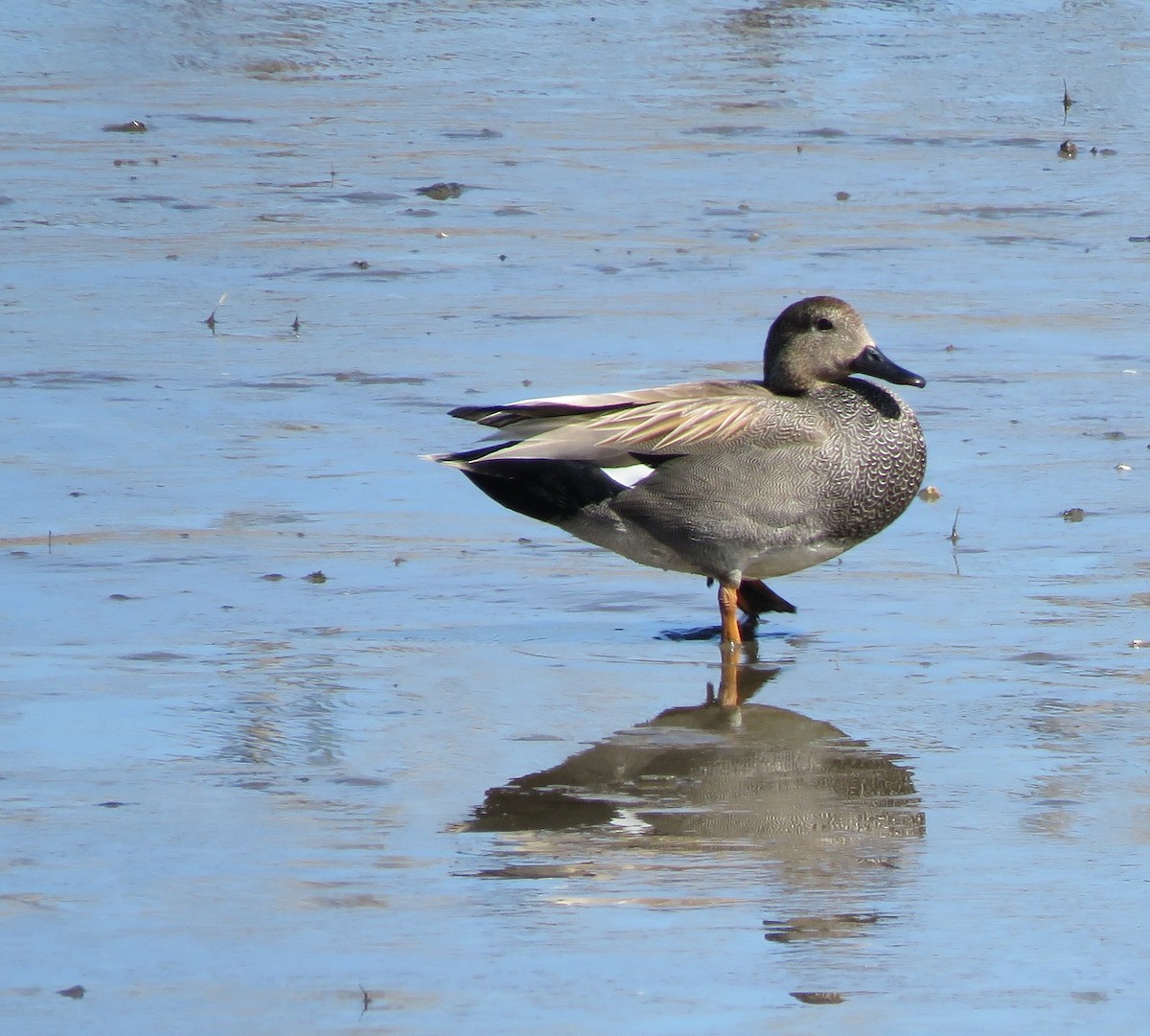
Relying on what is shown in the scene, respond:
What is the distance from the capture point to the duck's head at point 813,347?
6.29m

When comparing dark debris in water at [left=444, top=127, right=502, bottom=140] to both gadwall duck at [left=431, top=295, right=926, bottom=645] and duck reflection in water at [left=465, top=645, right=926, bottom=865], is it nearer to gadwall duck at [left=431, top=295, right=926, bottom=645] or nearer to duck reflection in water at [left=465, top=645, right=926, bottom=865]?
gadwall duck at [left=431, top=295, right=926, bottom=645]

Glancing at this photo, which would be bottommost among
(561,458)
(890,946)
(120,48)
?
(890,946)

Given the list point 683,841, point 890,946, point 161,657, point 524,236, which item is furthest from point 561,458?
point 524,236

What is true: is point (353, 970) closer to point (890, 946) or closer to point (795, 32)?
point (890, 946)

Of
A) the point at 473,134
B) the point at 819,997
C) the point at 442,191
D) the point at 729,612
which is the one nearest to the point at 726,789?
the point at 819,997

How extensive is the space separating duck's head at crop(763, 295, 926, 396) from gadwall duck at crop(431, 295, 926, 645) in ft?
0.78

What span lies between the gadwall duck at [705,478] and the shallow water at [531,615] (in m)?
0.20

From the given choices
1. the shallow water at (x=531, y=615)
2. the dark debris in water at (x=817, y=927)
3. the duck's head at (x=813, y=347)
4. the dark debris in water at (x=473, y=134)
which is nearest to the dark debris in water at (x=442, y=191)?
the shallow water at (x=531, y=615)

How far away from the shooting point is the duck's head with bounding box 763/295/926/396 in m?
6.29

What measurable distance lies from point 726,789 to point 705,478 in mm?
1405

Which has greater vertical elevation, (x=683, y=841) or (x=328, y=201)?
(x=328, y=201)

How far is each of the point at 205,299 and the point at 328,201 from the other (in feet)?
7.08

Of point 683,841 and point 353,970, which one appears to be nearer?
point 353,970

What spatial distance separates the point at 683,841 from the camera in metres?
4.29
